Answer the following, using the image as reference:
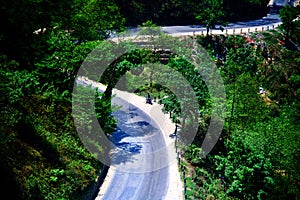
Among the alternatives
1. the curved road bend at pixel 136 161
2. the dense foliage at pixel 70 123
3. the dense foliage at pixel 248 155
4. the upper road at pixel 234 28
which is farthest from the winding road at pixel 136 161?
the upper road at pixel 234 28

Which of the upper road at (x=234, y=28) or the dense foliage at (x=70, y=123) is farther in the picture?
the upper road at (x=234, y=28)

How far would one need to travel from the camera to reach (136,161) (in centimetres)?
3438

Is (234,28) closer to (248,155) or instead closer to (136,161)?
(136,161)

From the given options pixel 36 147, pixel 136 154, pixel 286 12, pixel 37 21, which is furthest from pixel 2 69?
pixel 286 12

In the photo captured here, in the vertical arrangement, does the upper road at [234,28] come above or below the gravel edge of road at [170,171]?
above

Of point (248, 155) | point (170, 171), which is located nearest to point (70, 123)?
point (170, 171)

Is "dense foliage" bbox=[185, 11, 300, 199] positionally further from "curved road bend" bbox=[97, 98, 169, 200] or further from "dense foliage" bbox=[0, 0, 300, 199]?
"curved road bend" bbox=[97, 98, 169, 200]

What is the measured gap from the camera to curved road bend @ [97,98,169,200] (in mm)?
30469

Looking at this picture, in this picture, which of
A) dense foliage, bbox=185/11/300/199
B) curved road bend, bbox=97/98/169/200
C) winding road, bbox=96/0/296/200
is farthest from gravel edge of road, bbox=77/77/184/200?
dense foliage, bbox=185/11/300/199

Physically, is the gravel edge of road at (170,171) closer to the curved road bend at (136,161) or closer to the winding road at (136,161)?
the winding road at (136,161)

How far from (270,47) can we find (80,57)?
39.1 m

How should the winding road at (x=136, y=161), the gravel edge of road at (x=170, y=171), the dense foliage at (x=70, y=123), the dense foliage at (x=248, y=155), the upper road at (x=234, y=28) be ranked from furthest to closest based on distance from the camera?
the upper road at (x=234, y=28) < the winding road at (x=136, y=161) < the gravel edge of road at (x=170, y=171) < the dense foliage at (x=248, y=155) < the dense foliage at (x=70, y=123)

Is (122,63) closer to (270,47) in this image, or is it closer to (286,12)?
(270,47)

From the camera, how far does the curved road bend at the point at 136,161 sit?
3047cm
